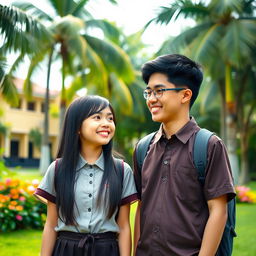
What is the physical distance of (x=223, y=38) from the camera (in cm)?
1504

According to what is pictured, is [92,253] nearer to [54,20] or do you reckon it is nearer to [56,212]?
[56,212]

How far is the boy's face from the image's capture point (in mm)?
2410

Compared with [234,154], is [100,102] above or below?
above

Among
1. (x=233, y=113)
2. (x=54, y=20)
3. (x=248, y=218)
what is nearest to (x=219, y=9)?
(x=233, y=113)

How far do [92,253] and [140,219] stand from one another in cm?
34

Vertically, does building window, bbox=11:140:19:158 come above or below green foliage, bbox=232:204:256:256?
below

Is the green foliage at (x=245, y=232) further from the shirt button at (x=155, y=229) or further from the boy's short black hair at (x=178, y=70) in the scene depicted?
the boy's short black hair at (x=178, y=70)

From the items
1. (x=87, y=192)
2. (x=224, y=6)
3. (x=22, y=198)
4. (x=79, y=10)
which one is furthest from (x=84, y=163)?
(x=79, y=10)

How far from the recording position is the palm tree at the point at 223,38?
565 inches

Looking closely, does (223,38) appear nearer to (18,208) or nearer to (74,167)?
(18,208)

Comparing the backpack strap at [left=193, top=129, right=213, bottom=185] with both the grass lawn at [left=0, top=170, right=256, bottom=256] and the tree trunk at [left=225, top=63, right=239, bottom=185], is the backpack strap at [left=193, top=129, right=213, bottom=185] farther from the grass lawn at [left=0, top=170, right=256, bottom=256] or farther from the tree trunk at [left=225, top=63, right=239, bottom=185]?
the tree trunk at [left=225, top=63, right=239, bottom=185]

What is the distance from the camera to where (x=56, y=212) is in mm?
2668

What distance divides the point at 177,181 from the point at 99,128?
24.7 inches

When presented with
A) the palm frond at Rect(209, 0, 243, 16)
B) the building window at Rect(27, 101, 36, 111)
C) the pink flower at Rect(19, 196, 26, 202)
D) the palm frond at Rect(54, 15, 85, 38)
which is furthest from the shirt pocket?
the building window at Rect(27, 101, 36, 111)
